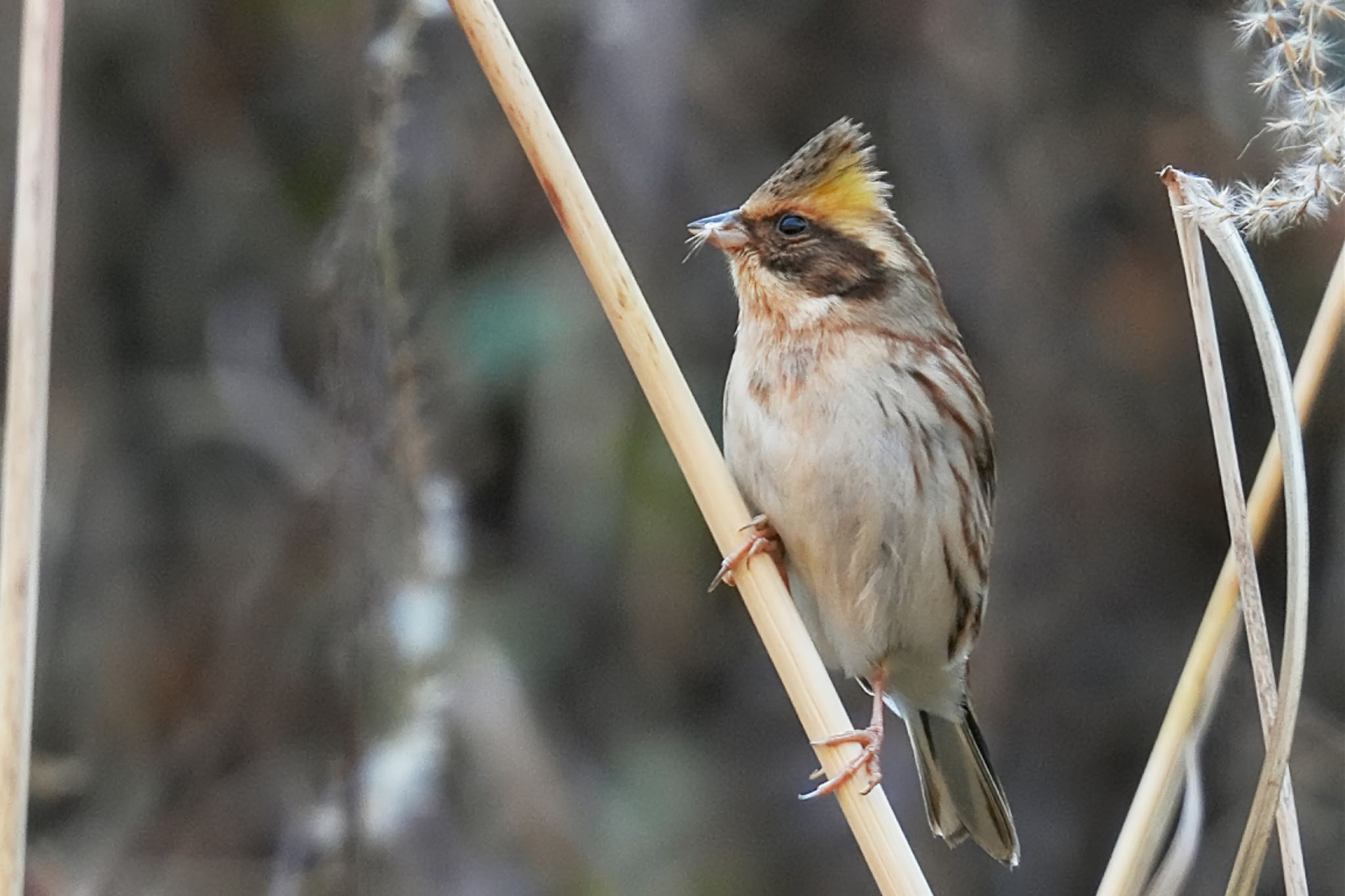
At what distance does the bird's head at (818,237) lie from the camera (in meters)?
2.14

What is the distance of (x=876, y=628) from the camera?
2428 millimetres

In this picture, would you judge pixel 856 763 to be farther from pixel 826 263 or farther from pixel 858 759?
pixel 826 263

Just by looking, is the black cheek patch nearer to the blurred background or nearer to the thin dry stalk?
the thin dry stalk

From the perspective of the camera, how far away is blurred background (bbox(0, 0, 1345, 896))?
3.36m

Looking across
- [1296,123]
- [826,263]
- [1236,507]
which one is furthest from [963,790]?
[1296,123]

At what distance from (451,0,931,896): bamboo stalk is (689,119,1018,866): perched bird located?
261 millimetres

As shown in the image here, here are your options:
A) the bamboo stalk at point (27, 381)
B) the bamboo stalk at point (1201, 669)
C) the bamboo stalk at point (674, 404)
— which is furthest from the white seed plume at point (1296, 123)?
the bamboo stalk at point (27, 381)

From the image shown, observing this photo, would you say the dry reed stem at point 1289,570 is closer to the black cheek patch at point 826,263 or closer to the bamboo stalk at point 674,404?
the bamboo stalk at point 674,404

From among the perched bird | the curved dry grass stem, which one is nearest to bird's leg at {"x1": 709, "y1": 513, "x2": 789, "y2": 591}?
the perched bird

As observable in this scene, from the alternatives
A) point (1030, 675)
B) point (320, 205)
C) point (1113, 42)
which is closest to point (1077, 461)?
point (1030, 675)

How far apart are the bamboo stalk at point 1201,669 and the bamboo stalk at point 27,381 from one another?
4.07ft

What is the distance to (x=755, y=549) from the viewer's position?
2.01 m

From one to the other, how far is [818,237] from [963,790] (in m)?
1.01

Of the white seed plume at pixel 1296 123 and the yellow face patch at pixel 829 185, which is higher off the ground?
the yellow face patch at pixel 829 185
